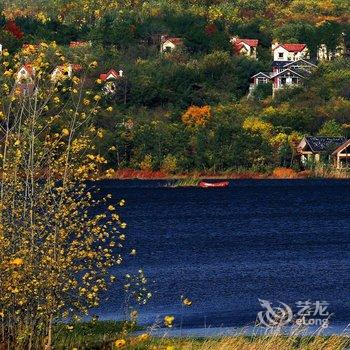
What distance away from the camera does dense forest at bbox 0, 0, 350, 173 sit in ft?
339

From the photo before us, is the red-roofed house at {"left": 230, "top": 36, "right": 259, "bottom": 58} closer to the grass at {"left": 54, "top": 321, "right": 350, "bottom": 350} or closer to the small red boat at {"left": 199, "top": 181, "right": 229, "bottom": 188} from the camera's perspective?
the small red boat at {"left": 199, "top": 181, "right": 229, "bottom": 188}

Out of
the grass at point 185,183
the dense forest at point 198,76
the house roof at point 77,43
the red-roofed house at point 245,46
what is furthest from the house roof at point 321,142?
the house roof at point 77,43

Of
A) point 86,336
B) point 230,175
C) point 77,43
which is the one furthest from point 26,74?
point 77,43

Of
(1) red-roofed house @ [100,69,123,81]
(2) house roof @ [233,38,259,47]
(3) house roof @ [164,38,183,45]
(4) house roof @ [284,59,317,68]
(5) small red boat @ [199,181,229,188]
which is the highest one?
(3) house roof @ [164,38,183,45]

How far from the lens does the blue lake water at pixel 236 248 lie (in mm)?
32969

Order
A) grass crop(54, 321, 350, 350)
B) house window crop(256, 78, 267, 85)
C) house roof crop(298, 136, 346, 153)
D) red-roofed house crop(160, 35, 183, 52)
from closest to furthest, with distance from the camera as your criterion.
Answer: grass crop(54, 321, 350, 350) < house roof crop(298, 136, 346, 153) < house window crop(256, 78, 267, 85) < red-roofed house crop(160, 35, 183, 52)

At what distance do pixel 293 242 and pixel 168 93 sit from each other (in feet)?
216

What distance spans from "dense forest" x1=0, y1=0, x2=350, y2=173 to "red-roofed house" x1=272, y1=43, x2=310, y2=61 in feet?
3.67

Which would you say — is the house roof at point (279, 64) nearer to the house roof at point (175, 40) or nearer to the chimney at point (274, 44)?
the chimney at point (274, 44)

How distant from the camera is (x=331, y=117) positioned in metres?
113

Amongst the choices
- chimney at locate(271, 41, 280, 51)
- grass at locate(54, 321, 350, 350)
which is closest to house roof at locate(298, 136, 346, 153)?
chimney at locate(271, 41, 280, 51)

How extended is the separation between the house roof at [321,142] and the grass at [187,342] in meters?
78.5

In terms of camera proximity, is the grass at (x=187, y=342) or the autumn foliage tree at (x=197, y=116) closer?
the grass at (x=187, y=342)

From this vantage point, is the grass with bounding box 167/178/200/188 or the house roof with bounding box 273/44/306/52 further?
the house roof with bounding box 273/44/306/52
